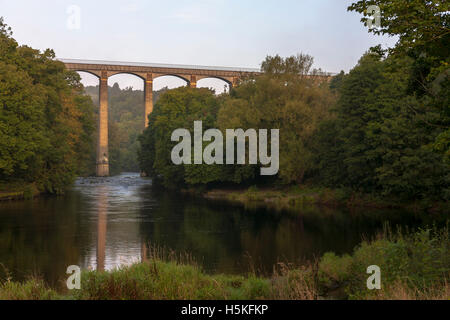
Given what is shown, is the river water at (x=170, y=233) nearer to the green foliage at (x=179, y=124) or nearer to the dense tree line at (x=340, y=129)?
the dense tree line at (x=340, y=129)

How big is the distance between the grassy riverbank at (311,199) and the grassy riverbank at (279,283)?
20890mm

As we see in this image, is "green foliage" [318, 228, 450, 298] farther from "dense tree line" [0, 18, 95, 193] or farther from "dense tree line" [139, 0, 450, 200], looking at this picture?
"dense tree line" [0, 18, 95, 193]

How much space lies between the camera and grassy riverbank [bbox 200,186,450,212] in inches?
1278

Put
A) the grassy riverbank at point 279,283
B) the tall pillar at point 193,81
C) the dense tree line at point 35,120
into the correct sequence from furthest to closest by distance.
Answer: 1. the tall pillar at point 193,81
2. the dense tree line at point 35,120
3. the grassy riverbank at point 279,283

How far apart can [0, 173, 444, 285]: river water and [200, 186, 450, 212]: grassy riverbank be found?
1866mm

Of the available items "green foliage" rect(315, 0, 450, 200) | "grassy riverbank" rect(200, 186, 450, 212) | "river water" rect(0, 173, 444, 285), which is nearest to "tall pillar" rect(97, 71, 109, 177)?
"grassy riverbank" rect(200, 186, 450, 212)

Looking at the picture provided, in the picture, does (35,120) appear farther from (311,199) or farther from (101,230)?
(311,199)

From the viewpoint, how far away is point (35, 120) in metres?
38.0

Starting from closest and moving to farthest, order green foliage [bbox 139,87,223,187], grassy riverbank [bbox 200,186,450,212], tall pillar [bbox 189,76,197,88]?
grassy riverbank [bbox 200,186,450,212] < green foliage [bbox 139,87,223,187] < tall pillar [bbox 189,76,197,88]

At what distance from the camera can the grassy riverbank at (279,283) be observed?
988 centimetres

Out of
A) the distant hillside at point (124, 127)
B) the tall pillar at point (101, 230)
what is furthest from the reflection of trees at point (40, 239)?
the distant hillside at point (124, 127)

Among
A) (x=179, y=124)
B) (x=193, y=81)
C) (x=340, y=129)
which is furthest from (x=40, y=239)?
(x=193, y=81)
